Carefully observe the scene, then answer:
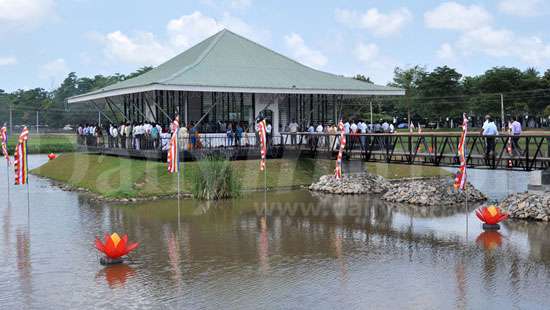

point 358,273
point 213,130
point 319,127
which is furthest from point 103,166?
point 358,273

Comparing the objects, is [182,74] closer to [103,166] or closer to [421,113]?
[103,166]

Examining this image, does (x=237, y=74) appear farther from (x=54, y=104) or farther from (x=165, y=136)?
(x=54, y=104)

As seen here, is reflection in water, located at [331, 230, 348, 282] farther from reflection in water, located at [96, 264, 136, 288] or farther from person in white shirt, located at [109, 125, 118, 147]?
person in white shirt, located at [109, 125, 118, 147]

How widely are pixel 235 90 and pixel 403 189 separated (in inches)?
441

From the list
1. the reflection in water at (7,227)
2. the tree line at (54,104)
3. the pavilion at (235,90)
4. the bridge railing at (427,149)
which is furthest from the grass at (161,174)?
the tree line at (54,104)

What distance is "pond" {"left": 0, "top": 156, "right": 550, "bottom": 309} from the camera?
1257 cm

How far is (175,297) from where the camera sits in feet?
41.7

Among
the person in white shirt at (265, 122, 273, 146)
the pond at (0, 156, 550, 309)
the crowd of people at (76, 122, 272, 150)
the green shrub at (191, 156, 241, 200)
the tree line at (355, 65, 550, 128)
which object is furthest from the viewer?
the tree line at (355, 65, 550, 128)

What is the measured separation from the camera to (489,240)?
18.3 m

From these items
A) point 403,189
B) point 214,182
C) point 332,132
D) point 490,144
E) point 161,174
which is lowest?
point 403,189

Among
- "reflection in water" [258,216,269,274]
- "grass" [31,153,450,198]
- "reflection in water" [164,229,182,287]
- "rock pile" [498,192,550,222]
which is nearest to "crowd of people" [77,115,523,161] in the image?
"grass" [31,153,450,198]

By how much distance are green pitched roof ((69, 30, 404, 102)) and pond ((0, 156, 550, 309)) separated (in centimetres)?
1042

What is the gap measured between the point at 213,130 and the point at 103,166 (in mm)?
6825

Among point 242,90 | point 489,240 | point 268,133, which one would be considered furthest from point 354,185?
point 489,240
